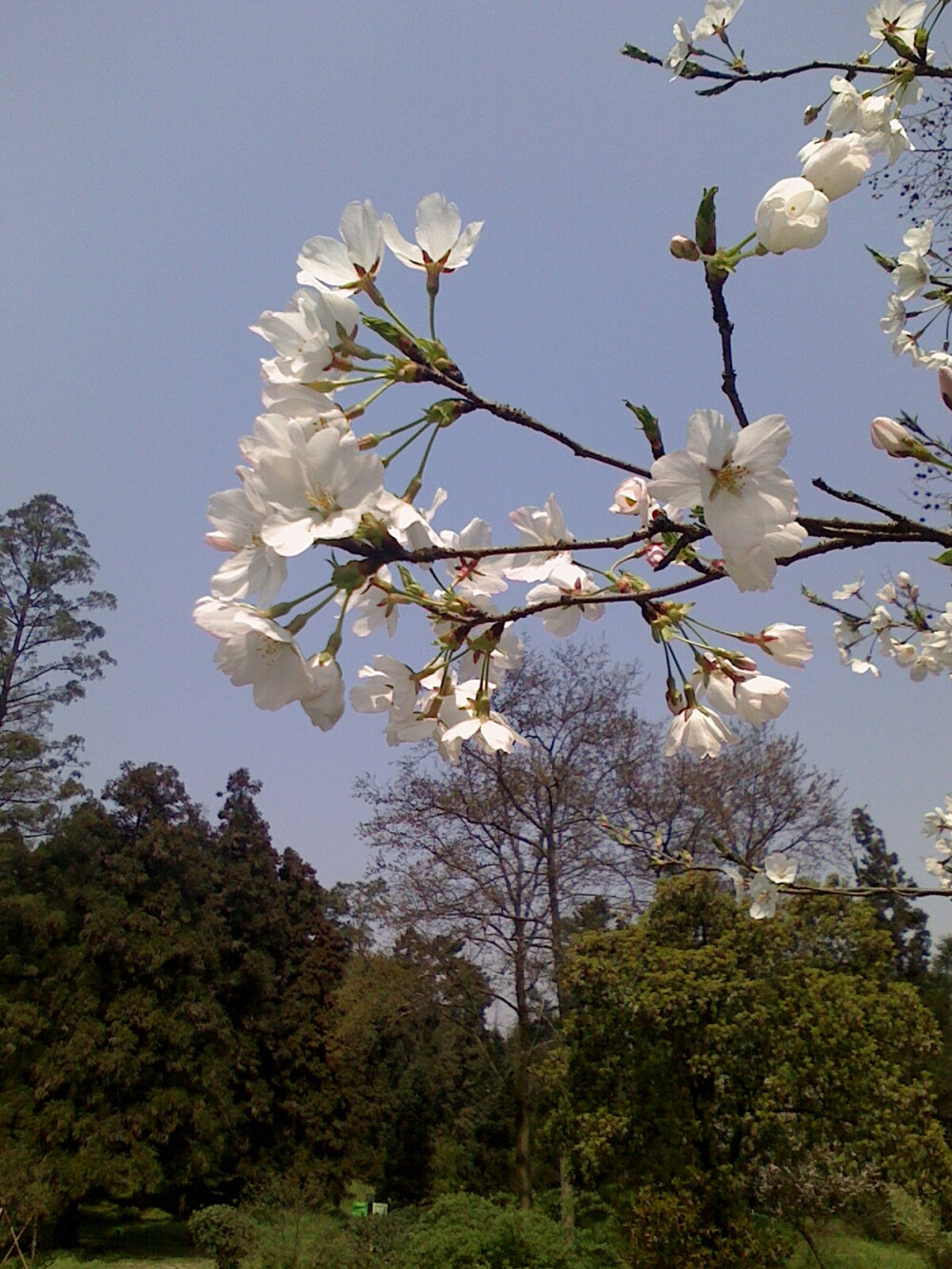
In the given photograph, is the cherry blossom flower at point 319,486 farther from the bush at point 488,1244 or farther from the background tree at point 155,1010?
the background tree at point 155,1010

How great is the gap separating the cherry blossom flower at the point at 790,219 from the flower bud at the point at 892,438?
277 millimetres

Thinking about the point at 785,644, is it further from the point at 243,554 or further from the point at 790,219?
the point at 243,554

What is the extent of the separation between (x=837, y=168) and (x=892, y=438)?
0.27 meters

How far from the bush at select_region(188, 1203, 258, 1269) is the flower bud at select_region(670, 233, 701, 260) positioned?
26.6 ft

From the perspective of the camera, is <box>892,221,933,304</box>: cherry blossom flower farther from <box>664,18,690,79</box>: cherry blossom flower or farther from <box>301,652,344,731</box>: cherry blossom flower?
<box>301,652,344,731</box>: cherry blossom flower

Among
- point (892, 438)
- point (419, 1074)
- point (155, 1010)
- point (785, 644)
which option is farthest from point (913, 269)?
point (419, 1074)

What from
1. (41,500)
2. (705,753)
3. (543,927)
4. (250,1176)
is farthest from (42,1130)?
(705,753)

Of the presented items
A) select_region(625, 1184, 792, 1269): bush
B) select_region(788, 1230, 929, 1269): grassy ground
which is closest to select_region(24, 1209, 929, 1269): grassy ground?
select_region(788, 1230, 929, 1269): grassy ground

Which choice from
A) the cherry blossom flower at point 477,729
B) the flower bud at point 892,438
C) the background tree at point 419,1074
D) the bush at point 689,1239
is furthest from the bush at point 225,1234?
the flower bud at point 892,438

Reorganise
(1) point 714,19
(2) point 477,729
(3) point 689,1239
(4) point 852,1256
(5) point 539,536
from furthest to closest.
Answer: (4) point 852,1256, (3) point 689,1239, (1) point 714,19, (5) point 539,536, (2) point 477,729

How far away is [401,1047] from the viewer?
12430 millimetres

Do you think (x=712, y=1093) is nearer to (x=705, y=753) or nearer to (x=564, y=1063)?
(x=564, y=1063)

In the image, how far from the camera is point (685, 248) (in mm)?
539

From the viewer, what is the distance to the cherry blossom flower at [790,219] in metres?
0.54
